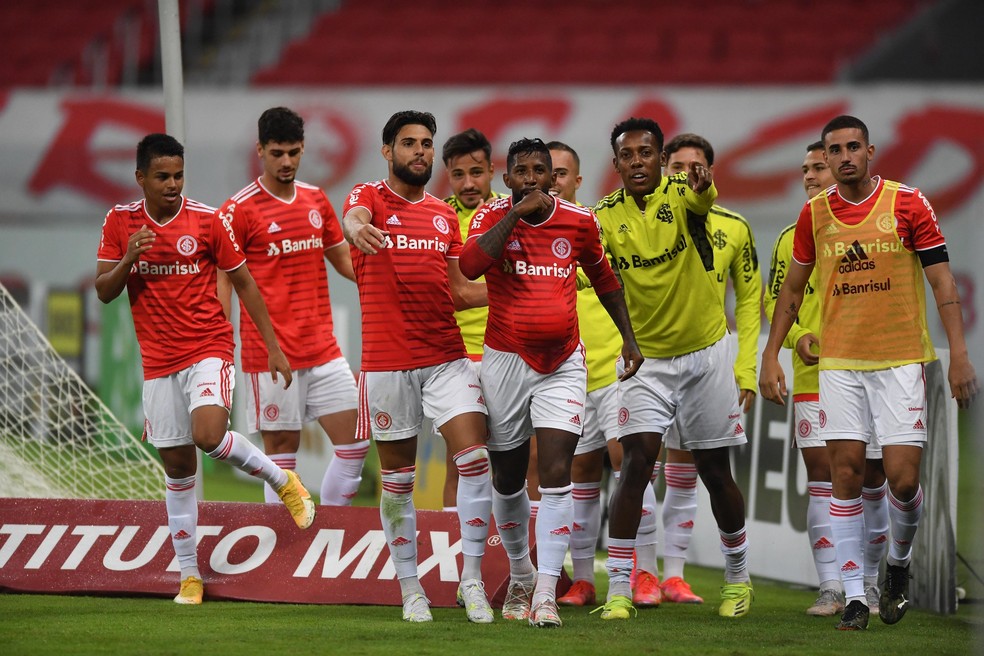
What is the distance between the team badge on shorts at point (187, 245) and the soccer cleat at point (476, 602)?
2.08m

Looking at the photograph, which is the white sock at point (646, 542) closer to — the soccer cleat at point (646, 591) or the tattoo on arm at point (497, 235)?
the soccer cleat at point (646, 591)

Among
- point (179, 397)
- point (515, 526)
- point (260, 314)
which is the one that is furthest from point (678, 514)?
point (179, 397)

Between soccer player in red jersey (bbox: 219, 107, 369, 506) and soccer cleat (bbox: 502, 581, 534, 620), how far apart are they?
152 centimetres

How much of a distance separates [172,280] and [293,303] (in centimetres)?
77

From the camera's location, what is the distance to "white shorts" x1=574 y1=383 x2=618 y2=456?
6.76 metres

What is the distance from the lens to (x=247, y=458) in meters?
6.46

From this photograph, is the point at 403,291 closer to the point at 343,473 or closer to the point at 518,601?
the point at 518,601

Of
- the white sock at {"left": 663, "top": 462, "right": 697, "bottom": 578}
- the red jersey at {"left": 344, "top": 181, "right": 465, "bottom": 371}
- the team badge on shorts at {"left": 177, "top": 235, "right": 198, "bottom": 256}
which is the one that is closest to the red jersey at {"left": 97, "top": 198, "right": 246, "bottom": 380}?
the team badge on shorts at {"left": 177, "top": 235, "right": 198, "bottom": 256}

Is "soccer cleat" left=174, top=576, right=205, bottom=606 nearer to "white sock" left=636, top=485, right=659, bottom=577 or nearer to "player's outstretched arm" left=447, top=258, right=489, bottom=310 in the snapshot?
"player's outstretched arm" left=447, top=258, right=489, bottom=310

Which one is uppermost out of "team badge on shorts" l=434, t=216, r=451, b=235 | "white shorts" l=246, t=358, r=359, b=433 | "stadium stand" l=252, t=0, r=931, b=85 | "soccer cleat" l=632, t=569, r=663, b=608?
"stadium stand" l=252, t=0, r=931, b=85

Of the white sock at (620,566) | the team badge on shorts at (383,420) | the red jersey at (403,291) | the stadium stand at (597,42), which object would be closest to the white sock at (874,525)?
the white sock at (620,566)

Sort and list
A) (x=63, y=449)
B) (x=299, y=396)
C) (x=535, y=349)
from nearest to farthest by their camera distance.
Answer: (x=535, y=349), (x=299, y=396), (x=63, y=449)

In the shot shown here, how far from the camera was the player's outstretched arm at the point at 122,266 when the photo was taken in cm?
615

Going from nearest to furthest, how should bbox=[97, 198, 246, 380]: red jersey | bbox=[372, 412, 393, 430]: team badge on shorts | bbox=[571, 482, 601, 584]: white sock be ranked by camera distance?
bbox=[372, 412, 393, 430]: team badge on shorts → bbox=[97, 198, 246, 380]: red jersey → bbox=[571, 482, 601, 584]: white sock
